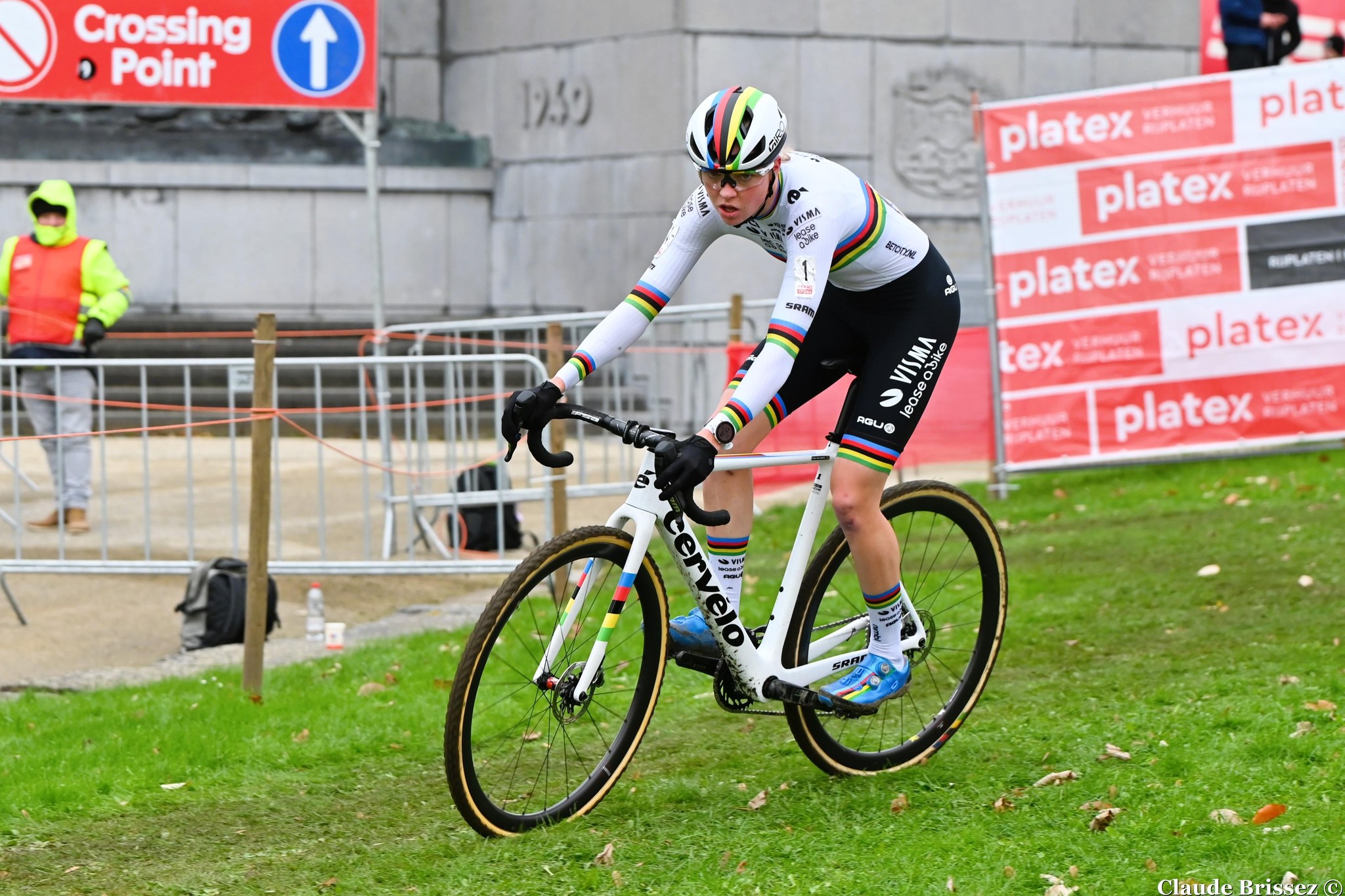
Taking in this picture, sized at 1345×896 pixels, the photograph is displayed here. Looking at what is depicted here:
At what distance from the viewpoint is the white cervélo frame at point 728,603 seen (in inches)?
188

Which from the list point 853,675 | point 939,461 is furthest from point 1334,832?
point 939,461

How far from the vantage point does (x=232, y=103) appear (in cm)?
1141

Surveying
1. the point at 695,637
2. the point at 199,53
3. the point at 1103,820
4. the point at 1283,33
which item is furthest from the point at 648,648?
the point at 1283,33

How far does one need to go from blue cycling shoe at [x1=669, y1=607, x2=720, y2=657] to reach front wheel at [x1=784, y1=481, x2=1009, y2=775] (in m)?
0.30

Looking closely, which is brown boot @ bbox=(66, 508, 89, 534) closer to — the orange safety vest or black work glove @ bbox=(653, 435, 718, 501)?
the orange safety vest

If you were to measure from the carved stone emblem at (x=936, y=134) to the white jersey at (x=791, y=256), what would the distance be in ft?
42.0

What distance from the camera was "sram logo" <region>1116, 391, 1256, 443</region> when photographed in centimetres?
1175

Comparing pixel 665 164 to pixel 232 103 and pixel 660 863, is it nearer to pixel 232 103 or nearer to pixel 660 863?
pixel 232 103

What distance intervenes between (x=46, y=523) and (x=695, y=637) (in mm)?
6487

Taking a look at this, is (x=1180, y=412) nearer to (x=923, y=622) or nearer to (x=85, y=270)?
(x=923, y=622)

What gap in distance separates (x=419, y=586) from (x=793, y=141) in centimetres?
812

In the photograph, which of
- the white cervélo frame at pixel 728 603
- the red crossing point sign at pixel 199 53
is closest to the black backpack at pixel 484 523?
the red crossing point sign at pixel 199 53

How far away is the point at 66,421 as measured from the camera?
1102cm

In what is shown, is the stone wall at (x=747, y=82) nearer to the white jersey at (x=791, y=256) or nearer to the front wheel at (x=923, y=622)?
the front wheel at (x=923, y=622)
